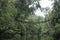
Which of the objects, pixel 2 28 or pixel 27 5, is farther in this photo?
pixel 27 5

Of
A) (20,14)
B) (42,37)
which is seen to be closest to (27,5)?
(20,14)

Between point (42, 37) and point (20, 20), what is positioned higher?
point (20, 20)

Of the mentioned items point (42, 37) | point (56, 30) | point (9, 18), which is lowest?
point (42, 37)

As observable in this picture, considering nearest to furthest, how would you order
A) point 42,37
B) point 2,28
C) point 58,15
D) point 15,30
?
point 2,28, point 15,30, point 58,15, point 42,37

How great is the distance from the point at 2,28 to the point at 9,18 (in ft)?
3.79

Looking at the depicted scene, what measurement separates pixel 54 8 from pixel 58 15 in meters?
0.83

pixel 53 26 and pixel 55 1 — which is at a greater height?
pixel 55 1

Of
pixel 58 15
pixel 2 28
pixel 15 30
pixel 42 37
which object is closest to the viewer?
pixel 2 28

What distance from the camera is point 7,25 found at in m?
22.2

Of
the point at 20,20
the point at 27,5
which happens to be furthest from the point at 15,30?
the point at 27,5

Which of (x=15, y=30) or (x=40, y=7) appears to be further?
(x=40, y=7)

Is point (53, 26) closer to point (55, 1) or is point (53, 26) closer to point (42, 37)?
point (55, 1)

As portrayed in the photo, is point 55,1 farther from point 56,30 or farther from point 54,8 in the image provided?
point 56,30

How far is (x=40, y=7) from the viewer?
26.6m
